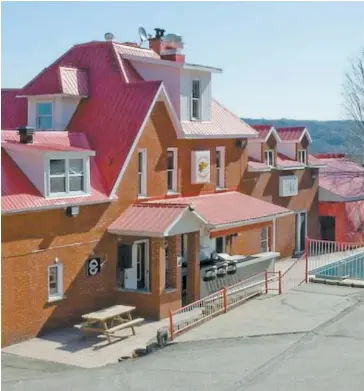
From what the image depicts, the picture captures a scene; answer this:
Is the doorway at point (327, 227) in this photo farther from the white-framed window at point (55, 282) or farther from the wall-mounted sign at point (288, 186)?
the white-framed window at point (55, 282)

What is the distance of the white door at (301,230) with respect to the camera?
110ft

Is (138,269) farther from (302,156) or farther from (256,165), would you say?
(302,156)

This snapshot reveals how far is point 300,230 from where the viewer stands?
33875 mm

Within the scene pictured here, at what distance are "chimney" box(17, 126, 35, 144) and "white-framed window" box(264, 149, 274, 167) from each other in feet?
45.2

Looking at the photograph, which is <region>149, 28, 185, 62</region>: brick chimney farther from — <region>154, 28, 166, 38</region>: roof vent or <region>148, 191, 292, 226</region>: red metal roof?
<region>148, 191, 292, 226</region>: red metal roof

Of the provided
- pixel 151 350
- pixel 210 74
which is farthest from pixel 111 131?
pixel 151 350

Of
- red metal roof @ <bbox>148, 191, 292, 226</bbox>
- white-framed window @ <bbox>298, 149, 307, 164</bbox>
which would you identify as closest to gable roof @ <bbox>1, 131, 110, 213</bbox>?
red metal roof @ <bbox>148, 191, 292, 226</bbox>

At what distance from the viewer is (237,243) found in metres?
27.8

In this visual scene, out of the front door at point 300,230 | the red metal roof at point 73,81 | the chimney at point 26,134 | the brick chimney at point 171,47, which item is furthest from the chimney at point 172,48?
the front door at point 300,230

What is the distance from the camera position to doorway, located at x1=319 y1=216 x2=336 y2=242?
117ft

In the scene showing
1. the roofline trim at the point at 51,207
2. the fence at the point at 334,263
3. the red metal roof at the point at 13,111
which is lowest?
the fence at the point at 334,263

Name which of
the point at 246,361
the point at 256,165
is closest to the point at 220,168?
the point at 256,165

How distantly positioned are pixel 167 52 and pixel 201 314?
10302 millimetres

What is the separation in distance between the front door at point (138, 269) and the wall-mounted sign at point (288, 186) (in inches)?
445
